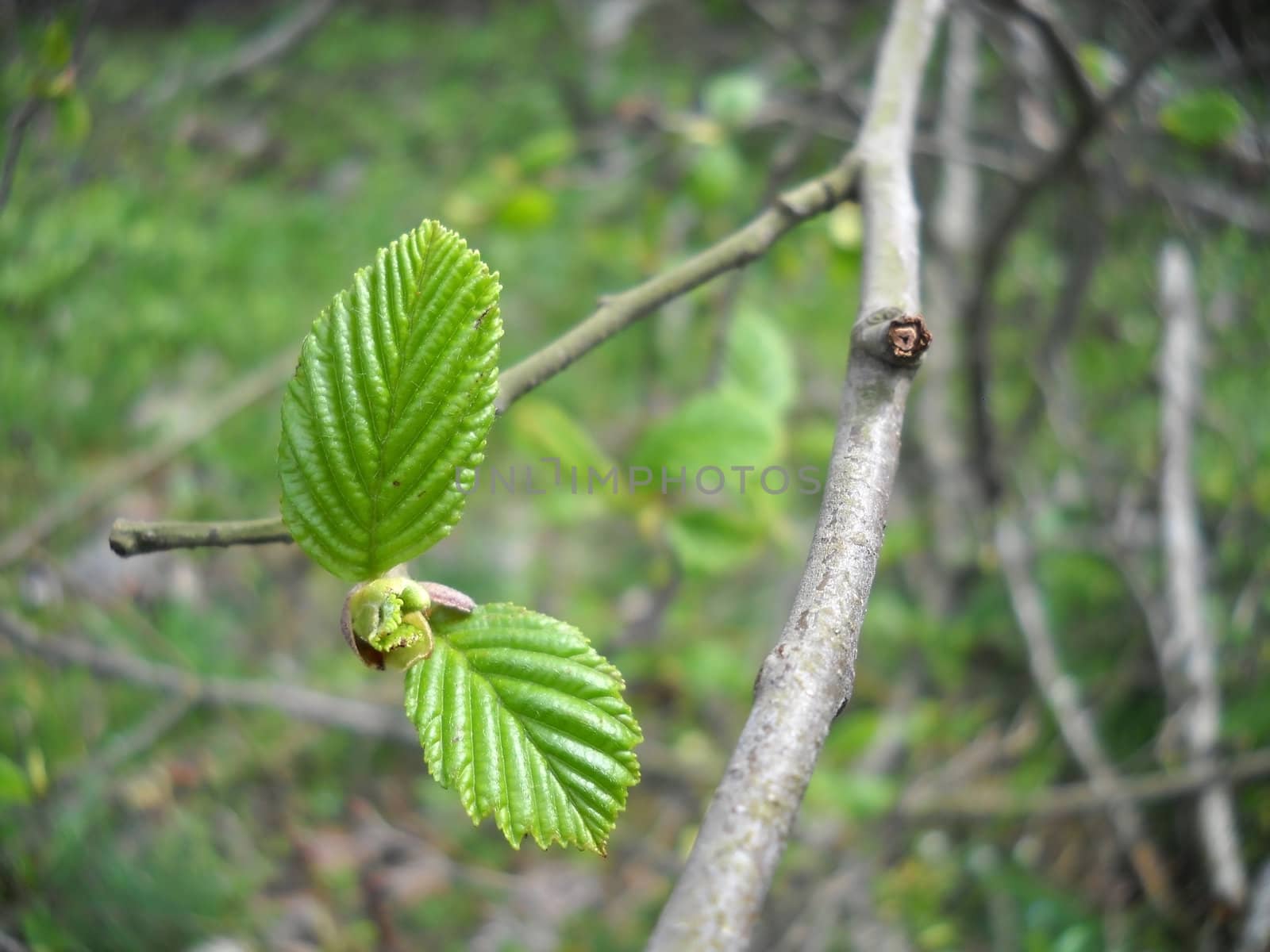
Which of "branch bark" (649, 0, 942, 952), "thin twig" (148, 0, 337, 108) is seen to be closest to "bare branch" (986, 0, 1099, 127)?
"branch bark" (649, 0, 942, 952)

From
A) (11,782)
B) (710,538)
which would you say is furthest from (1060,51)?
(11,782)

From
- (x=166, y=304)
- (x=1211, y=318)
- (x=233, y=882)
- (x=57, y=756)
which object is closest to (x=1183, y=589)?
(x=1211, y=318)

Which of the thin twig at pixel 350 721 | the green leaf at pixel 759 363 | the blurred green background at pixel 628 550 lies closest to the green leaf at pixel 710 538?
the blurred green background at pixel 628 550

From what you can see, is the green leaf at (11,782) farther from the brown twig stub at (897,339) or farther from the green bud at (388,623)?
the brown twig stub at (897,339)

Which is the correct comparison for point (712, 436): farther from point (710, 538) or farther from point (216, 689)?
point (216, 689)

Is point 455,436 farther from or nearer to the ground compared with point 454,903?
farther from the ground

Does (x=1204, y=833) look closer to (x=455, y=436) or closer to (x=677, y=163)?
(x=455, y=436)
